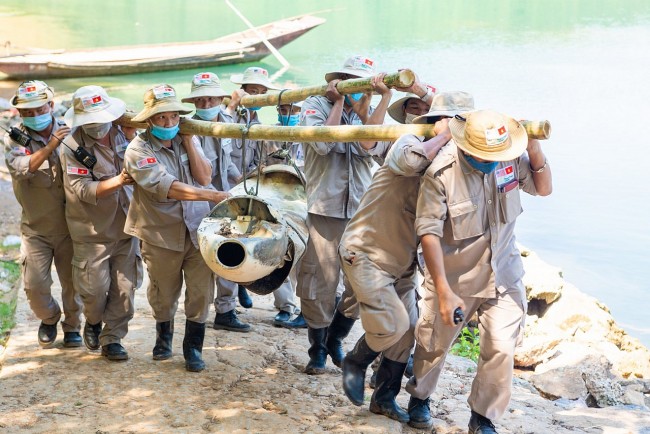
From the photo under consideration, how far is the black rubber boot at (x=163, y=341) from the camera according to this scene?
5465 millimetres

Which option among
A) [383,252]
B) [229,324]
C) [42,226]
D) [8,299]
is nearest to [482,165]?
[383,252]

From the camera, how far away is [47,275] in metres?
5.68

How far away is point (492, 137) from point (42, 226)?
299 cm

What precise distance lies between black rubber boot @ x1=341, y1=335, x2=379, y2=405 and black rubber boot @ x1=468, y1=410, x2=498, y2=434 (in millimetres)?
632

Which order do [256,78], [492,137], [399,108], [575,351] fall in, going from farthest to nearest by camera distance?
[256,78]
[575,351]
[399,108]
[492,137]

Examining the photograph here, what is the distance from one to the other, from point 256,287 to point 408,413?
1.02m

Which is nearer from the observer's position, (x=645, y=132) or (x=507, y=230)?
(x=507, y=230)

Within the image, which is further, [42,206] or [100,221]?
[42,206]

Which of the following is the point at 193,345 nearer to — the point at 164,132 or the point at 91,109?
the point at 164,132

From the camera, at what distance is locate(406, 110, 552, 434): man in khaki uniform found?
4121 mm

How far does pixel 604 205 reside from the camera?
13266mm

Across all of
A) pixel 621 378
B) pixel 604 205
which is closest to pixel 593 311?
pixel 621 378

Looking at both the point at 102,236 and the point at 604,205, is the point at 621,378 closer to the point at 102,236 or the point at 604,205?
the point at 102,236

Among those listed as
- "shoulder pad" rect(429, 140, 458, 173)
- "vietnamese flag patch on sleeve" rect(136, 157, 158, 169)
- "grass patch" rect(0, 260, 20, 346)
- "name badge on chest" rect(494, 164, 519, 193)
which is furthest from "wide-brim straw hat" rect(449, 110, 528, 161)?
"grass patch" rect(0, 260, 20, 346)
